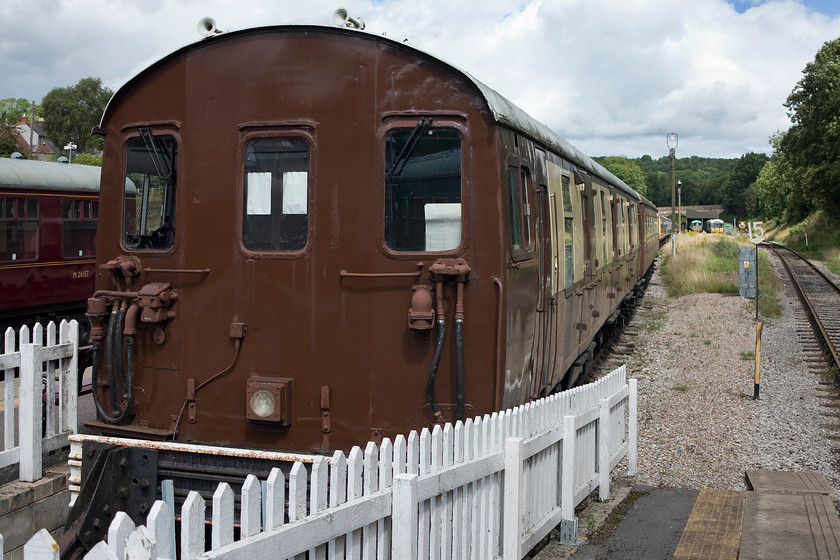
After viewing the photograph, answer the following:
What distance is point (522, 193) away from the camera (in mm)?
5891

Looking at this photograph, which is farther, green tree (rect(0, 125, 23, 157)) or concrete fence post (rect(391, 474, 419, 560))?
green tree (rect(0, 125, 23, 157))

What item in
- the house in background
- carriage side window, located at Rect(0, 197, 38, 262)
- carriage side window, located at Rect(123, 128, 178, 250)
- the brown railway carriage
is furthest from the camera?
the house in background

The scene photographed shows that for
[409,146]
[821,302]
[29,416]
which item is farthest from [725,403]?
[821,302]

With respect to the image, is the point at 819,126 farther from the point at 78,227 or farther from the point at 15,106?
the point at 15,106

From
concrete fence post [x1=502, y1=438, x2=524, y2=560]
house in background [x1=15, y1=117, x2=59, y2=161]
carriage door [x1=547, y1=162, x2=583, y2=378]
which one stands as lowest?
concrete fence post [x1=502, y1=438, x2=524, y2=560]

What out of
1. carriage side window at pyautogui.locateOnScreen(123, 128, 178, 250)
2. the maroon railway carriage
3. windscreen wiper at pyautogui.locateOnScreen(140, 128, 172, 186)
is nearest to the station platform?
carriage side window at pyautogui.locateOnScreen(123, 128, 178, 250)

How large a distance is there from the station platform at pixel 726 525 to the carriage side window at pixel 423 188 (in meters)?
2.25

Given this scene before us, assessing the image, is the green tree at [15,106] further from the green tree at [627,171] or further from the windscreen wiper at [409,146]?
the green tree at [627,171]

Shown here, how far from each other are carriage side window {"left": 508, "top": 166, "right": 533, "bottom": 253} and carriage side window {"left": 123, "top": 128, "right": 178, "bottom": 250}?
223cm

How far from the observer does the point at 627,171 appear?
137m

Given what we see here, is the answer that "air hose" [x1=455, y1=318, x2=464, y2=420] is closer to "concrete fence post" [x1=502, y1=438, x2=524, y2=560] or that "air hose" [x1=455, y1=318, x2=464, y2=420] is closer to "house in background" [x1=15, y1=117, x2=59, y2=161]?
"concrete fence post" [x1=502, y1=438, x2=524, y2=560]

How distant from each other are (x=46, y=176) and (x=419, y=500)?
40.7 feet

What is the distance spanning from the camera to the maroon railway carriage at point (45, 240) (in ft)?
43.7

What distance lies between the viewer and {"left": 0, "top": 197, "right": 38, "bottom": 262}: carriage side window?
13188 mm
